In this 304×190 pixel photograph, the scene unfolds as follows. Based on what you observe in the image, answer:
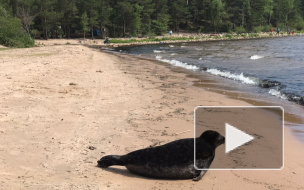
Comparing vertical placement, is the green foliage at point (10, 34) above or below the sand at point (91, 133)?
above

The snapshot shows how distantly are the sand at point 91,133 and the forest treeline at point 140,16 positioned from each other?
1306 inches

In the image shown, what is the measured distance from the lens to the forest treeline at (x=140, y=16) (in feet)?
218

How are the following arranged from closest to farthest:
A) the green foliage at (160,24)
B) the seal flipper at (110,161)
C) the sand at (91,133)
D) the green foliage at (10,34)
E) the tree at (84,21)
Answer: the sand at (91,133), the seal flipper at (110,161), the green foliage at (10,34), the tree at (84,21), the green foliage at (160,24)

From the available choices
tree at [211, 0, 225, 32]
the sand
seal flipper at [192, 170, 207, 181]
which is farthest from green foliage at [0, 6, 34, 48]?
tree at [211, 0, 225, 32]

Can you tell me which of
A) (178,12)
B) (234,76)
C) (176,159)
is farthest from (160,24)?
(176,159)

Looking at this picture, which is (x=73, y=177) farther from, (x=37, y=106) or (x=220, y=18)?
(x=220, y=18)

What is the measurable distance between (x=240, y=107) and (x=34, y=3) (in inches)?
2692

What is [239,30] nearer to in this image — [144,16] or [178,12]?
[178,12]

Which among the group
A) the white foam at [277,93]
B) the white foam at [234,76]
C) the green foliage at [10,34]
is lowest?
the white foam at [277,93]

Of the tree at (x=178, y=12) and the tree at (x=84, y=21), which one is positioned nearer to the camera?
the tree at (x=84, y=21)

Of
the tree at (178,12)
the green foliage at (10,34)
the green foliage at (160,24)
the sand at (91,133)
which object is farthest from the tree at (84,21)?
the sand at (91,133)

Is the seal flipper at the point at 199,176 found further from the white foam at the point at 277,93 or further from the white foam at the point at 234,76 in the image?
the white foam at the point at 234,76

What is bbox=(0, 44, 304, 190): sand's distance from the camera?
15.2ft
